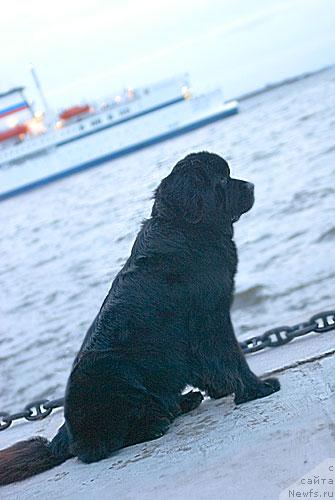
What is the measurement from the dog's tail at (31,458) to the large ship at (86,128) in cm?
4827

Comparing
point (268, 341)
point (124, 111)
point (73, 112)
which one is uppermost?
point (73, 112)

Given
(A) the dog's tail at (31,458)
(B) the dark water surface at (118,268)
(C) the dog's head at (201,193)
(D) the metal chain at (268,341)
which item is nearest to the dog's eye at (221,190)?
(C) the dog's head at (201,193)

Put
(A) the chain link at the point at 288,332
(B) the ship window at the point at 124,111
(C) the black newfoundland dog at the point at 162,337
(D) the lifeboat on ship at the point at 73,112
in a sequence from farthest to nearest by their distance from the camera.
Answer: (D) the lifeboat on ship at the point at 73,112
(B) the ship window at the point at 124,111
(A) the chain link at the point at 288,332
(C) the black newfoundland dog at the point at 162,337

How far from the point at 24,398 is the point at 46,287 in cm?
451

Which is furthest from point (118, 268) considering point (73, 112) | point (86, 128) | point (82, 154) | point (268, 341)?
point (73, 112)

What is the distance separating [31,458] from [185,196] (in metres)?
1.14

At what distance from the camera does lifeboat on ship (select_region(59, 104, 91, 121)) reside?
2098 inches

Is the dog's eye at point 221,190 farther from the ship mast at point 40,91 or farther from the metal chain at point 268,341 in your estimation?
the ship mast at point 40,91

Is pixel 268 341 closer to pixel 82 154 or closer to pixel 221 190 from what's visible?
pixel 221 190

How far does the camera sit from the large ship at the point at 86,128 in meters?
50.9

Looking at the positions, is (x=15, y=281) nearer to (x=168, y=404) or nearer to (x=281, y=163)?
(x=281, y=163)

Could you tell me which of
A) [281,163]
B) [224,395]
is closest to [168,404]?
[224,395]

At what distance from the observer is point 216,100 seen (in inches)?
2207

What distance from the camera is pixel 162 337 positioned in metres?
2.76
